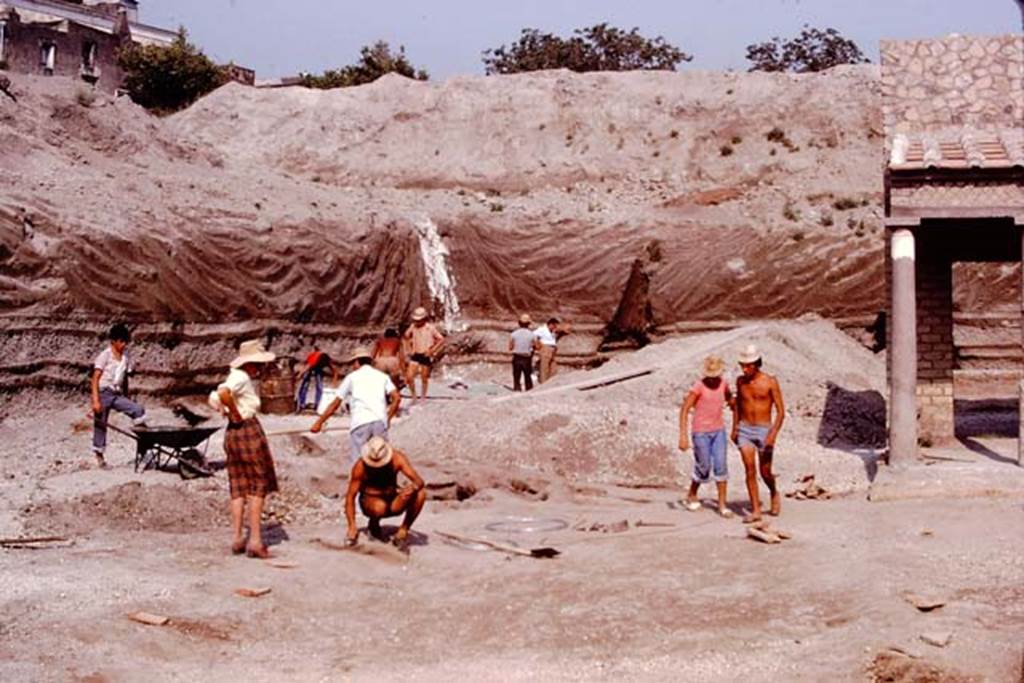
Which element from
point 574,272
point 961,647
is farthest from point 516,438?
point 574,272

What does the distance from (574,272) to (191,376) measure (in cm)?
1282

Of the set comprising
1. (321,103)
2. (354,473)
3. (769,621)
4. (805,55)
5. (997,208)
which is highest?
(805,55)

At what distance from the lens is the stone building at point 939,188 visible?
1544cm

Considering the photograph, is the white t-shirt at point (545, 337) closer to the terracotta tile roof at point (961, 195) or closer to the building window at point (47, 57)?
the terracotta tile roof at point (961, 195)

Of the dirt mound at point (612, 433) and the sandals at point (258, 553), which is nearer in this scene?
the sandals at point (258, 553)

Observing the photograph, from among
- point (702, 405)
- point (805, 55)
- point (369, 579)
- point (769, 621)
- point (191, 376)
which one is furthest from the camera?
point (805, 55)

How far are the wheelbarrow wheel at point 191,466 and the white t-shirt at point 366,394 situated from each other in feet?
10.5

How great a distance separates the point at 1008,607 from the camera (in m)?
9.70

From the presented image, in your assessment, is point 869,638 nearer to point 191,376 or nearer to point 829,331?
point 191,376

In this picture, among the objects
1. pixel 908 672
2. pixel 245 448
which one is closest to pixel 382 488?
pixel 245 448

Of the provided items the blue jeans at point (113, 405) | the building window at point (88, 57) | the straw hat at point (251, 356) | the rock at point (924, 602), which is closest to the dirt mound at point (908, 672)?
the rock at point (924, 602)

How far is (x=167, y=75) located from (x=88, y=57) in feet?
14.2

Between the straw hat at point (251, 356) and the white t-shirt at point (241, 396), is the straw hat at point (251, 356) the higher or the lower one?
the higher one

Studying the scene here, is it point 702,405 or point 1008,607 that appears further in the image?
point 702,405
